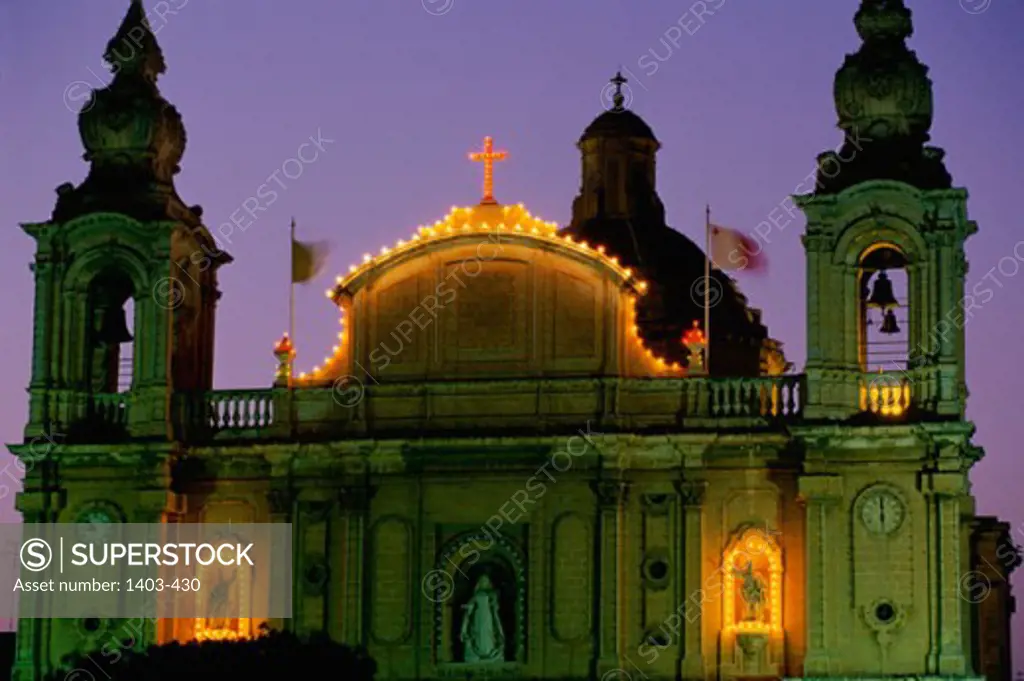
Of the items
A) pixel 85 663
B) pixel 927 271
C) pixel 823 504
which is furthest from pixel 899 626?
pixel 85 663

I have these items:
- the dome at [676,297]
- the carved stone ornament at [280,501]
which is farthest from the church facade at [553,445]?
the dome at [676,297]

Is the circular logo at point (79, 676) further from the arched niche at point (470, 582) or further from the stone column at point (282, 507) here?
the arched niche at point (470, 582)

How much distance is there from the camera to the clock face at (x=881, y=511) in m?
51.2

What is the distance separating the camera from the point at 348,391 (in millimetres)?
53844

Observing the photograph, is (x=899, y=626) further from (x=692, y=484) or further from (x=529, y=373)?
(x=529, y=373)

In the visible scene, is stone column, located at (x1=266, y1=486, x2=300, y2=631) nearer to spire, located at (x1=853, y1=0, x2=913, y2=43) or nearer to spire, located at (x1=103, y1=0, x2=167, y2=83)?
spire, located at (x1=103, y1=0, x2=167, y2=83)

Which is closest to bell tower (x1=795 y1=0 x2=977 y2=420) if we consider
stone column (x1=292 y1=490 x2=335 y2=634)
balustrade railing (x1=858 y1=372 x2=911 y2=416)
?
balustrade railing (x1=858 y1=372 x2=911 y2=416)

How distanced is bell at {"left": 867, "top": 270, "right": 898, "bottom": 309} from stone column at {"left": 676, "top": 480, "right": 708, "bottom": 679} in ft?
15.1

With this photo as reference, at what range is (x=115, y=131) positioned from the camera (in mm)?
55750

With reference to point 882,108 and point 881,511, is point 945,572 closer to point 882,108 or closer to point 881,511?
point 881,511

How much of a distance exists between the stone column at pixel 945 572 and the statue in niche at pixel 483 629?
7155 millimetres

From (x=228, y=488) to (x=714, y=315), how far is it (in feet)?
39.3

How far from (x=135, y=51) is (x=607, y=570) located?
41.6 feet

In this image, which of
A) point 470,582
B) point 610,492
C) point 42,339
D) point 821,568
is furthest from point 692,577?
point 42,339
